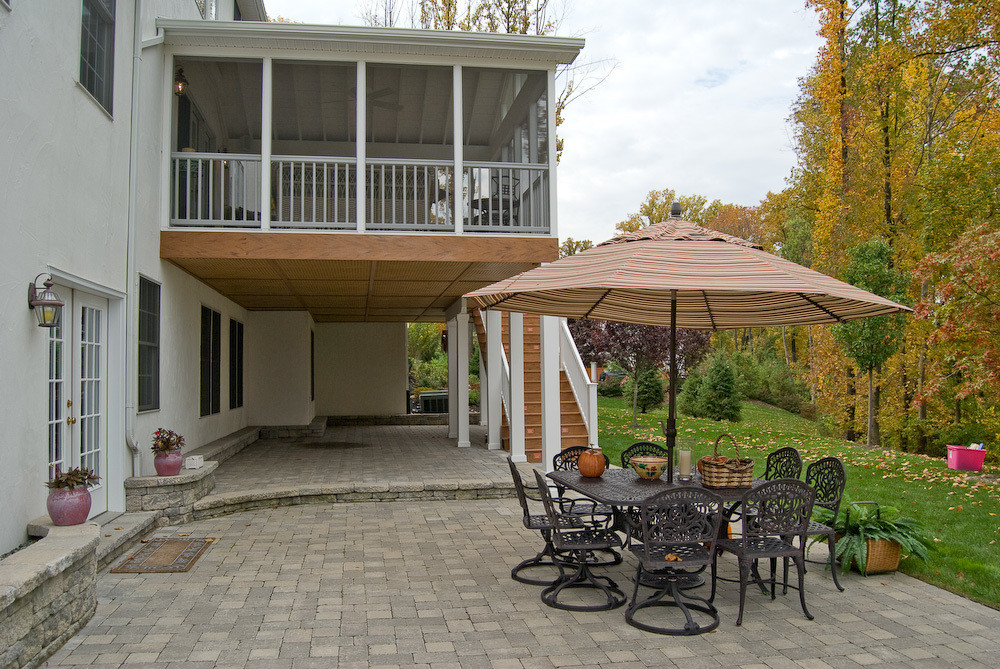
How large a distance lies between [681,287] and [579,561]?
2.07 metres

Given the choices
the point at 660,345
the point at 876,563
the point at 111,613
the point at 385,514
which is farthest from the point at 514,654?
the point at 660,345

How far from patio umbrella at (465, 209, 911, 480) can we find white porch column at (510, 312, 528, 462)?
11.4 ft

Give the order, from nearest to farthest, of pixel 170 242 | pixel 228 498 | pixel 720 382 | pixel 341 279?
pixel 228 498
pixel 170 242
pixel 341 279
pixel 720 382

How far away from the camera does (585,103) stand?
17969 mm

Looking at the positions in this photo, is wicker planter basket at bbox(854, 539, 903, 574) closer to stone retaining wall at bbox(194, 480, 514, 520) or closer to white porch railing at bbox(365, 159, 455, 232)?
stone retaining wall at bbox(194, 480, 514, 520)

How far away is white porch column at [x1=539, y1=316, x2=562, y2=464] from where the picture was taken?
30.1ft

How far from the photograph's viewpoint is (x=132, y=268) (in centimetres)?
698

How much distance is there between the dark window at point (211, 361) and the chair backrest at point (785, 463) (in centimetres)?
747

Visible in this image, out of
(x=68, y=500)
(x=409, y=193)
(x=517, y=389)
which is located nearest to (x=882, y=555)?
(x=517, y=389)

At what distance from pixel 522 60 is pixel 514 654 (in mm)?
6904

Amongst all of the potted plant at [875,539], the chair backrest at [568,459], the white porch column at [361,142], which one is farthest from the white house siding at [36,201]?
the potted plant at [875,539]

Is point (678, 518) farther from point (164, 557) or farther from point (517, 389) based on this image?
point (517, 389)

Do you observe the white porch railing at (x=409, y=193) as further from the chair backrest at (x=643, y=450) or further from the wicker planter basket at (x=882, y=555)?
the wicker planter basket at (x=882, y=555)

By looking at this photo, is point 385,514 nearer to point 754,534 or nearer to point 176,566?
point 176,566
